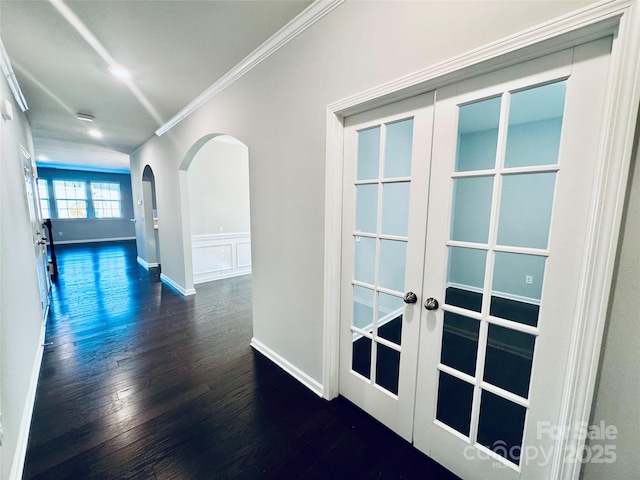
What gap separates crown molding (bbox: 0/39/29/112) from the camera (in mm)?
2125

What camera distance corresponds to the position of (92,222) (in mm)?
9961

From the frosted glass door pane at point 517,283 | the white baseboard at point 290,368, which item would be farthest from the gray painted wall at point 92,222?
the frosted glass door pane at point 517,283

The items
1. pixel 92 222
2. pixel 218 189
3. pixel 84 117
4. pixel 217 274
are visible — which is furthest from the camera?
pixel 92 222

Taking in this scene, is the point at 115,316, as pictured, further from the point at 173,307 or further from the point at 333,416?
the point at 333,416

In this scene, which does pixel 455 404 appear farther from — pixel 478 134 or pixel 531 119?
pixel 531 119

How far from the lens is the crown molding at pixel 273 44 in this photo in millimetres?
1677

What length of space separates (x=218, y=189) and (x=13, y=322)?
3.80 m

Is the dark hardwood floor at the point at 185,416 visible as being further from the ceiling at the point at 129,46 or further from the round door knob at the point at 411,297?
the ceiling at the point at 129,46

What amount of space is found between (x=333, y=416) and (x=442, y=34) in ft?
7.74

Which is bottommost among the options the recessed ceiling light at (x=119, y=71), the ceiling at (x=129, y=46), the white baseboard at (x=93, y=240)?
the white baseboard at (x=93, y=240)

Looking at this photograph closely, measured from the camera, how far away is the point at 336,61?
1669mm

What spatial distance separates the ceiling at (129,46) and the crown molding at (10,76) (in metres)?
0.06

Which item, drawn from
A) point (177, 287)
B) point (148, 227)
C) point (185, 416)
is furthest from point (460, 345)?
point (148, 227)

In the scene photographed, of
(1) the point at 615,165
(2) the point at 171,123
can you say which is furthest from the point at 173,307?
(1) the point at 615,165
